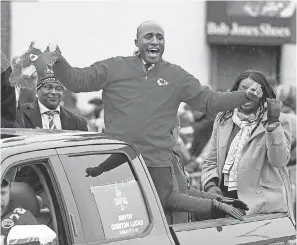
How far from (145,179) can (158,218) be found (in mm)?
206

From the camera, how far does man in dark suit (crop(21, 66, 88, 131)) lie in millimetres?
6117

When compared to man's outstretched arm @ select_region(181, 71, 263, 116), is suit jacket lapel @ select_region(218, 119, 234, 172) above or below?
below

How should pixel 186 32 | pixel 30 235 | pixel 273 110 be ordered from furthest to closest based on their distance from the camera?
1. pixel 186 32
2. pixel 273 110
3. pixel 30 235

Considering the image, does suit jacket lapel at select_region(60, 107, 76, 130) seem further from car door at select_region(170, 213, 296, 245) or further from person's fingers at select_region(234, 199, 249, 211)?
car door at select_region(170, 213, 296, 245)

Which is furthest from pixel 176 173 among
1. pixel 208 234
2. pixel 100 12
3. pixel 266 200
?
pixel 100 12

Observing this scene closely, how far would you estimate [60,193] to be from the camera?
383 cm

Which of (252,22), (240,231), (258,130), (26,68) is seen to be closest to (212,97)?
(258,130)

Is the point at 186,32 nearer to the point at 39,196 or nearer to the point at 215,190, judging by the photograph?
the point at 215,190

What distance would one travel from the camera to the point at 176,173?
5.39m

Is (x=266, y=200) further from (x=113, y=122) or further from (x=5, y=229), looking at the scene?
(x=5, y=229)

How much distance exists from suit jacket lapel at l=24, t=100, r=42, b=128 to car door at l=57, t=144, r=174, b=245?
6.47ft

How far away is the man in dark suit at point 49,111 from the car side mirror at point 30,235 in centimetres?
259

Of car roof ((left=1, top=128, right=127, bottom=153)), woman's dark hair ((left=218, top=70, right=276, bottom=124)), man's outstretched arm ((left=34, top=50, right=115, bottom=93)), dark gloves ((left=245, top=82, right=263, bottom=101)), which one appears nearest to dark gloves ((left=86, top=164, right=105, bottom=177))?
car roof ((left=1, top=128, right=127, bottom=153))

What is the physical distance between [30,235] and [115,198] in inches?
27.9
